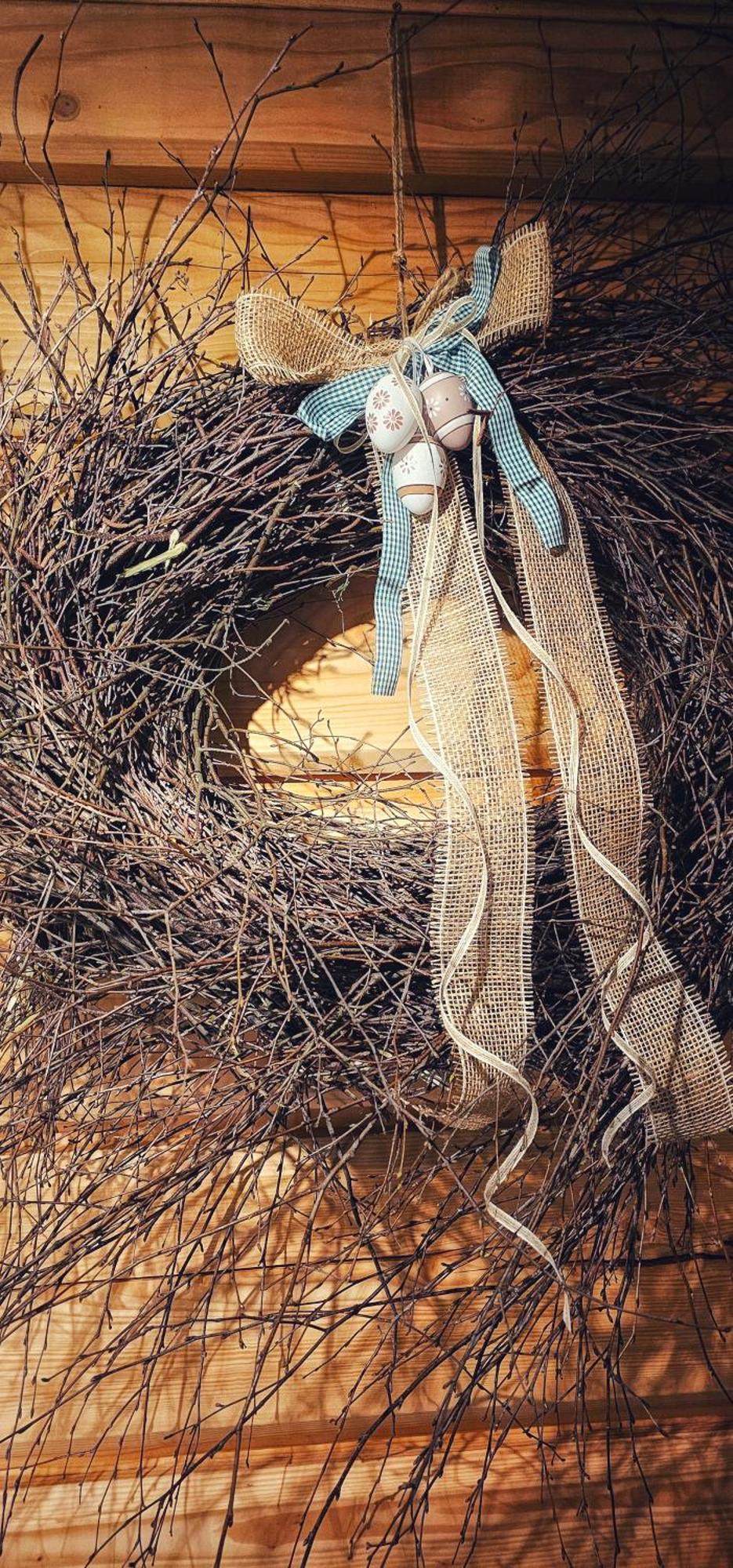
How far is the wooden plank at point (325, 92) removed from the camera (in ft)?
3.92

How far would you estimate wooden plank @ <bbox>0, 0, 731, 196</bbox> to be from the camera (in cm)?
120

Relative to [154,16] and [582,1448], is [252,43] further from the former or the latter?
[582,1448]

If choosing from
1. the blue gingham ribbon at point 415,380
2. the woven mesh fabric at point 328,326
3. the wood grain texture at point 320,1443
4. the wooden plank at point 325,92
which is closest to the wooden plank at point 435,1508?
the wood grain texture at point 320,1443

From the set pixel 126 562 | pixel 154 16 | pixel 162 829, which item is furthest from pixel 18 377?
pixel 162 829

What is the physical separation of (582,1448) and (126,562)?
0.95 meters

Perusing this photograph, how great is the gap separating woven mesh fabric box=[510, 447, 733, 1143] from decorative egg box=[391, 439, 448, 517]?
0.10 meters

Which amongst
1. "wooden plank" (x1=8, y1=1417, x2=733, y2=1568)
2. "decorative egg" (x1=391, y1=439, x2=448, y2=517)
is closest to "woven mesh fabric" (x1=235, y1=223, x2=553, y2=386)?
"decorative egg" (x1=391, y1=439, x2=448, y2=517)

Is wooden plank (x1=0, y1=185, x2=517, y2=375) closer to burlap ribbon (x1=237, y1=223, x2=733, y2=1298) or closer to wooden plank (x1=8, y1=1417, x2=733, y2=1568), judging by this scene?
burlap ribbon (x1=237, y1=223, x2=733, y2=1298)

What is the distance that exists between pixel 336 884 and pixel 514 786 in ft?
0.58

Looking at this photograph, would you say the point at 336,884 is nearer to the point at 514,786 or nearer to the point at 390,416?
the point at 514,786

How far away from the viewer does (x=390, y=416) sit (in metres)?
1.01

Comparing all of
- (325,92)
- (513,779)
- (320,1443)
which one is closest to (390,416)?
(513,779)

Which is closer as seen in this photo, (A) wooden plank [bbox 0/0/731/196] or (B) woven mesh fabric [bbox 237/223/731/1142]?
(B) woven mesh fabric [bbox 237/223/731/1142]

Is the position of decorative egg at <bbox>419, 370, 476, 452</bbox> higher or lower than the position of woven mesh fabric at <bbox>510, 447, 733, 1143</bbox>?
higher
